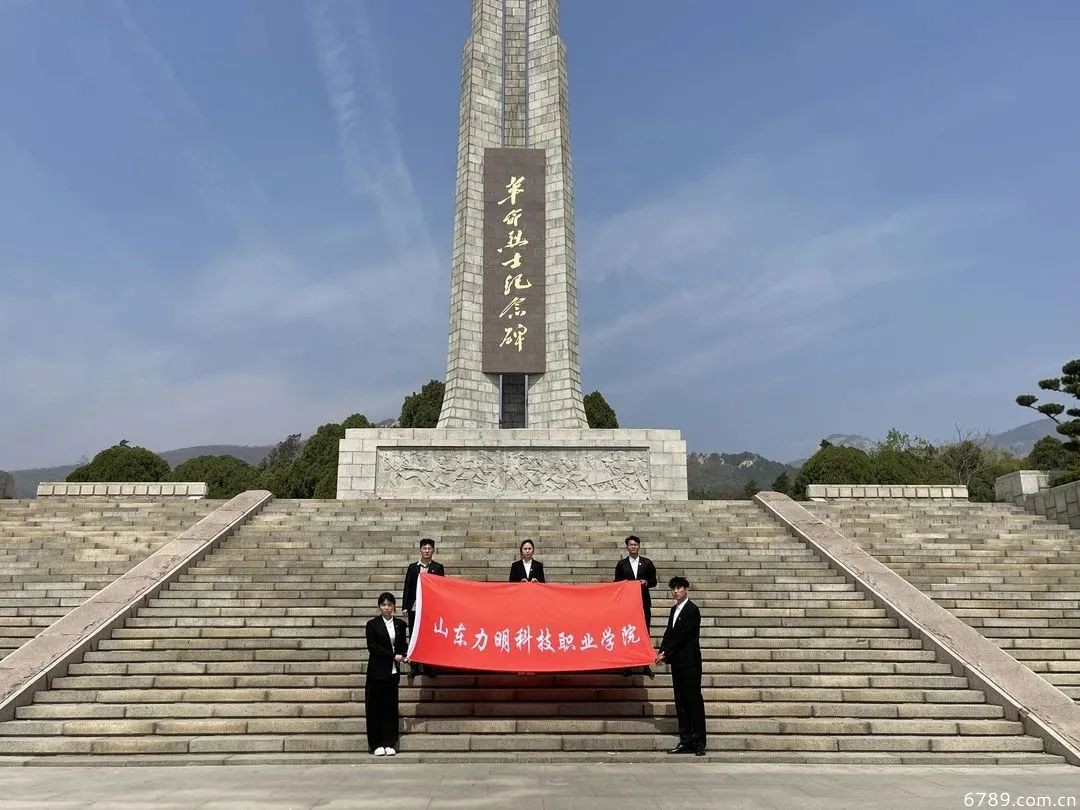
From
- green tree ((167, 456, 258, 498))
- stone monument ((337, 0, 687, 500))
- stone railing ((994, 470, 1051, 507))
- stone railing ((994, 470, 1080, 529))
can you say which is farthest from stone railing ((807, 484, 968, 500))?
green tree ((167, 456, 258, 498))

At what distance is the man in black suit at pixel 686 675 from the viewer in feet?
A: 18.3

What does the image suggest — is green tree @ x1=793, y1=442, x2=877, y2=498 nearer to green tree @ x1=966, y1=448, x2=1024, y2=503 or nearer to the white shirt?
green tree @ x1=966, y1=448, x2=1024, y2=503

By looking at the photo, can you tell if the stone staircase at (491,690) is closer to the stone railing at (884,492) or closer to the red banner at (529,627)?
the red banner at (529,627)

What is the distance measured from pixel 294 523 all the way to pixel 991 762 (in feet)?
29.6

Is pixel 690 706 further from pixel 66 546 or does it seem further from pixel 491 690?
pixel 66 546

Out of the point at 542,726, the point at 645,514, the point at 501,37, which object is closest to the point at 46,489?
the point at 645,514

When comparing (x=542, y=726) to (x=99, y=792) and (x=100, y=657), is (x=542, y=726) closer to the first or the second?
(x=99, y=792)

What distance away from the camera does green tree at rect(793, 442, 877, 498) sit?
29.6m

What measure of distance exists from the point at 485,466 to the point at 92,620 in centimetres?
825

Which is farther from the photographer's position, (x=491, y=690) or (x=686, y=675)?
(x=491, y=690)

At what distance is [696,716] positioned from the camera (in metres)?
5.56

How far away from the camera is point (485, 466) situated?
48.9 feet

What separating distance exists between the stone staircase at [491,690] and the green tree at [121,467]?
23339 mm

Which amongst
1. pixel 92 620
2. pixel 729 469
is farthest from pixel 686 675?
pixel 729 469
